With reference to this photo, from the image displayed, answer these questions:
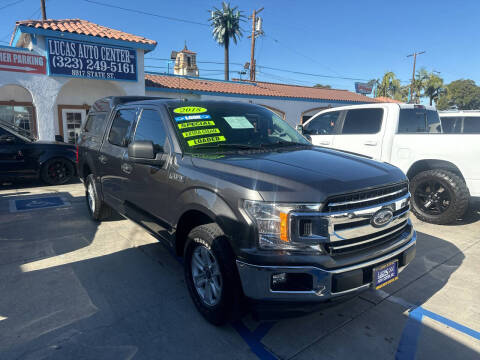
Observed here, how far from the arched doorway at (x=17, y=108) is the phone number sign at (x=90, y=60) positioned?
2.16 meters

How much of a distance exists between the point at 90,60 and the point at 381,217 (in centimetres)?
1230

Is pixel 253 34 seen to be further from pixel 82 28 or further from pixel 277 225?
pixel 277 225

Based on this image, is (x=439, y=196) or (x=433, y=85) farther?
(x=433, y=85)

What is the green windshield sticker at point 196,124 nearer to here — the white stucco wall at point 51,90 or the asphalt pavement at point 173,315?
the asphalt pavement at point 173,315

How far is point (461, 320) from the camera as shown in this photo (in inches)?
114

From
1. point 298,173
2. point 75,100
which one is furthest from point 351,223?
point 75,100

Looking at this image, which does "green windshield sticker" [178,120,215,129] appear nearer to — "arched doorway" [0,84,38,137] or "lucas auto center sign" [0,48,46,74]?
"lucas auto center sign" [0,48,46,74]

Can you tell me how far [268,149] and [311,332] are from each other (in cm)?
170

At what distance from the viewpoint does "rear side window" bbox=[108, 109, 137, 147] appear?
412 cm

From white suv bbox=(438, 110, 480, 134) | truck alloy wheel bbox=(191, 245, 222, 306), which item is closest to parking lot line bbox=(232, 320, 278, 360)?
truck alloy wheel bbox=(191, 245, 222, 306)

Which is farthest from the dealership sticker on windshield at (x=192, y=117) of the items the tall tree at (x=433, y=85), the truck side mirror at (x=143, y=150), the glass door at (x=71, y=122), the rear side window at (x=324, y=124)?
the tall tree at (x=433, y=85)

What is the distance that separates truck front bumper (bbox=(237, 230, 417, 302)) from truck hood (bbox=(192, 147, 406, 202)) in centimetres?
47

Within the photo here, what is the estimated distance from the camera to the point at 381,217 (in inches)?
99.9

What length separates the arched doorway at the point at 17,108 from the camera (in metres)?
12.3
